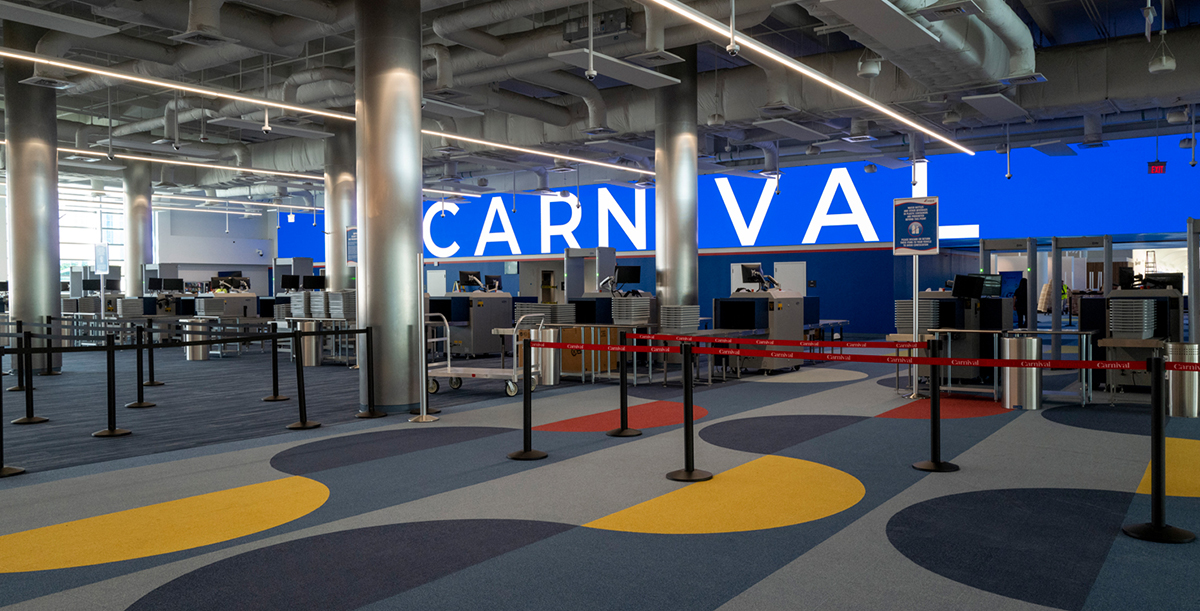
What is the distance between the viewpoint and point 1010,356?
836 centimetres

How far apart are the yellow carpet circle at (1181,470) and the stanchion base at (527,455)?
13.1ft

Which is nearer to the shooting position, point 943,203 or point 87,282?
point 943,203

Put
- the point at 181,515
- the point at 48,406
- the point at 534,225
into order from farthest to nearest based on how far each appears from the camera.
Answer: the point at 534,225 → the point at 48,406 → the point at 181,515

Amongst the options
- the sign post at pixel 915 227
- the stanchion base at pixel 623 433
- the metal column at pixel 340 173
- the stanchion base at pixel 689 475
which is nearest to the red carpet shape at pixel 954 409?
the sign post at pixel 915 227

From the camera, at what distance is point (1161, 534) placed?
4.12 m

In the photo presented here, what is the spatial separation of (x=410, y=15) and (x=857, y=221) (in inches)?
562

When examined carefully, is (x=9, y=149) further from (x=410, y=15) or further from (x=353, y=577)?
(x=353, y=577)

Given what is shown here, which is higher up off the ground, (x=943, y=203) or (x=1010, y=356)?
(x=943, y=203)

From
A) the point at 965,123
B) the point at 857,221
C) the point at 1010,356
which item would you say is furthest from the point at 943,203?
the point at 1010,356

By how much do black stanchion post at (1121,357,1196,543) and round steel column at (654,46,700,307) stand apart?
926 cm

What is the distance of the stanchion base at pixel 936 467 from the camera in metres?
5.70

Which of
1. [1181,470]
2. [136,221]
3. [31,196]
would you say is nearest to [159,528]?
[1181,470]

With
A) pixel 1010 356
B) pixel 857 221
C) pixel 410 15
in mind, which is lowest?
pixel 1010 356

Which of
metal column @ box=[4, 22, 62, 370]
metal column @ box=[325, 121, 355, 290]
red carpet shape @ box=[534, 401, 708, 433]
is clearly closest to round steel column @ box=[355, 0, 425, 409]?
red carpet shape @ box=[534, 401, 708, 433]
